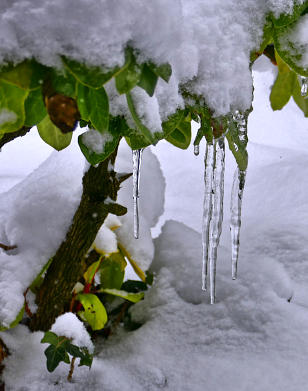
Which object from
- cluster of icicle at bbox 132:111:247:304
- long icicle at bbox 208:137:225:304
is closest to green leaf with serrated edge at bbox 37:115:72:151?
cluster of icicle at bbox 132:111:247:304

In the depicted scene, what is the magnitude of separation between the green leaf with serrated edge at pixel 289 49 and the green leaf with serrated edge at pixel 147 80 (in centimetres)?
17

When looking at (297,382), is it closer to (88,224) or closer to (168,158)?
(88,224)

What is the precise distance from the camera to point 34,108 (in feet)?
1.49

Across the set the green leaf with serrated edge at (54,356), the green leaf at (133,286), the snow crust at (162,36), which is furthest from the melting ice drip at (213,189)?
the green leaf at (133,286)

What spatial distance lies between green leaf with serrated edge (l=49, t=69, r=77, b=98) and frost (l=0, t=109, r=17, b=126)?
5 centimetres

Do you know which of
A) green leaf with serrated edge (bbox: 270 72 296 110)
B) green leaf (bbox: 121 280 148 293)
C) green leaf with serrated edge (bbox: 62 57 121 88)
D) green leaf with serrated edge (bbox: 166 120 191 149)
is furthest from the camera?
green leaf (bbox: 121 280 148 293)

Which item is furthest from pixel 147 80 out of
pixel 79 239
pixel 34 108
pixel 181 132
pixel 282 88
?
pixel 79 239

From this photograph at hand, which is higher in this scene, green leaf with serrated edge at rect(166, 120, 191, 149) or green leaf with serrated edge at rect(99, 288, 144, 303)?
green leaf with serrated edge at rect(166, 120, 191, 149)

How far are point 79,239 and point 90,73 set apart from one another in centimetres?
63

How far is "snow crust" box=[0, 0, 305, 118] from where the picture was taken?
376mm

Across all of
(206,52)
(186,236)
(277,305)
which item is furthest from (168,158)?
(206,52)

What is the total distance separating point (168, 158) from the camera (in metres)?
2.02

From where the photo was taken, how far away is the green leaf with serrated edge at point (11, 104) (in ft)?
1.34

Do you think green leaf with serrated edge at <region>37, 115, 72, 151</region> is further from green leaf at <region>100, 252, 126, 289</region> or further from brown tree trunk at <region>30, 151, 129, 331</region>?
green leaf at <region>100, 252, 126, 289</region>
